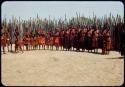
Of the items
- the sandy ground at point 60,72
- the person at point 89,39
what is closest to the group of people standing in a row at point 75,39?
the person at point 89,39

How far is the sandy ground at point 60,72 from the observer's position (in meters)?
9.45

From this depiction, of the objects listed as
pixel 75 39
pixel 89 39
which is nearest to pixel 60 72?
pixel 89 39

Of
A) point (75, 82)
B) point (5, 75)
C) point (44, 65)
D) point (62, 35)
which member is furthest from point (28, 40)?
point (75, 82)

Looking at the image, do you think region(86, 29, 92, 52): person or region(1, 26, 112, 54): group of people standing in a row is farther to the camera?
region(86, 29, 92, 52): person

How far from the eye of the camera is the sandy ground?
9453mm

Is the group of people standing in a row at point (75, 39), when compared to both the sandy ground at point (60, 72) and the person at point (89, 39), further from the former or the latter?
the sandy ground at point (60, 72)

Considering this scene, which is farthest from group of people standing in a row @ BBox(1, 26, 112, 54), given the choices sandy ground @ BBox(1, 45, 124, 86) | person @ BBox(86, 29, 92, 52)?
sandy ground @ BBox(1, 45, 124, 86)

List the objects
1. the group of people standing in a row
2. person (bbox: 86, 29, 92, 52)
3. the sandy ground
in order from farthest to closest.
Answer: person (bbox: 86, 29, 92, 52)
the group of people standing in a row
the sandy ground

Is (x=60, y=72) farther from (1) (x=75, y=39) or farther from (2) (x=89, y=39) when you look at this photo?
(1) (x=75, y=39)

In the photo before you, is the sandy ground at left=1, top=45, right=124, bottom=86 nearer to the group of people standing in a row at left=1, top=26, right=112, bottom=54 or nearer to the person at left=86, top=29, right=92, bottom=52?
the group of people standing in a row at left=1, top=26, right=112, bottom=54

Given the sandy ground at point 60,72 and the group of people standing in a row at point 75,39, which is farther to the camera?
the group of people standing in a row at point 75,39

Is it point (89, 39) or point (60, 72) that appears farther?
point (89, 39)

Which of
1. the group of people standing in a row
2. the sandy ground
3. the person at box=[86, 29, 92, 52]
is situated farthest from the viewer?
the person at box=[86, 29, 92, 52]

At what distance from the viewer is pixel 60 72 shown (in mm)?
10844
